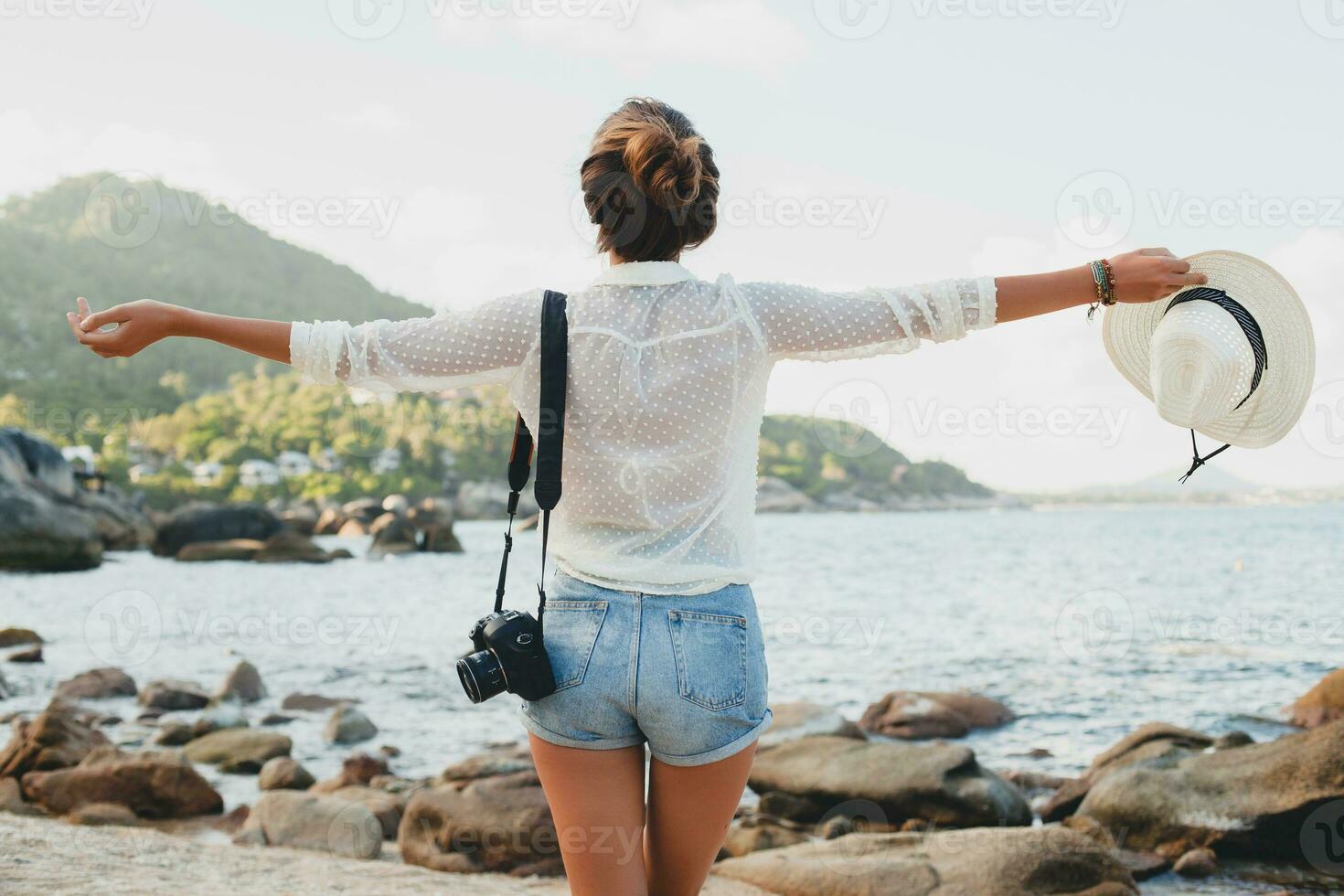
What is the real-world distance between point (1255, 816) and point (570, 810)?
581cm

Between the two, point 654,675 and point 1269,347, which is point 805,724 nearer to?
point 1269,347

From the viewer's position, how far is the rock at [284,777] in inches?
332

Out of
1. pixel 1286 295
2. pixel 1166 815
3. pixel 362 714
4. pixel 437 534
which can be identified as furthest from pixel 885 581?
pixel 1286 295

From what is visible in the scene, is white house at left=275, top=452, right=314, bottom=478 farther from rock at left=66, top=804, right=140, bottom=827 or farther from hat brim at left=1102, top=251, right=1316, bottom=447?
hat brim at left=1102, top=251, right=1316, bottom=447

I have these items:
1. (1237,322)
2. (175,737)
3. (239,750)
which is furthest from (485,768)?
(1237,322)

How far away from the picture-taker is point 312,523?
160ft

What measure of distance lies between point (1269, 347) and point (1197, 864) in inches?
193

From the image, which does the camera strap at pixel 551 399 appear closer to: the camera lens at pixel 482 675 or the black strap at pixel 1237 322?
the camera lens at pixel 482 675

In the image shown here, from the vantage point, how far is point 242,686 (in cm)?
1241

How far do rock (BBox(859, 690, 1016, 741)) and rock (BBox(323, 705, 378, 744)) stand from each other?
4960mm

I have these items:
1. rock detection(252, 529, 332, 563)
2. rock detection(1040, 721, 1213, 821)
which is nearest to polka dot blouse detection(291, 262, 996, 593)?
rock detection(1040, 721, 1213, 821)

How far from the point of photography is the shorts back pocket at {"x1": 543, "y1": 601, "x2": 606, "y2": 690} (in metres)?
1.88

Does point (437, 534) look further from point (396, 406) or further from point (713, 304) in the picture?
point (713, 304)

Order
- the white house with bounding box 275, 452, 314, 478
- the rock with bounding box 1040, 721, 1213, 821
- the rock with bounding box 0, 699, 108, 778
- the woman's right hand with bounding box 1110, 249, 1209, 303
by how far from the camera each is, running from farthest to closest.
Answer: the white house with bounding box 275, 452, 314, 478
the rock with bounding box 0, 699, 108, 778
the rock with bounding box 1040, 721, 1213, 821
the woman's right hand with bounding box 1110, 249, 1209, 303
